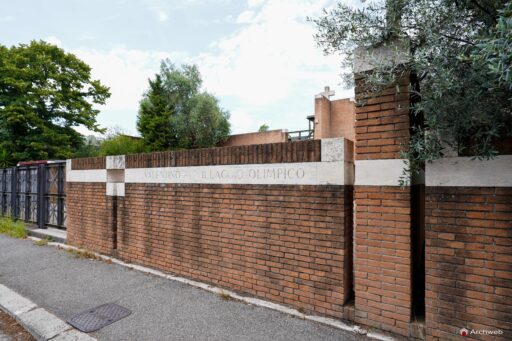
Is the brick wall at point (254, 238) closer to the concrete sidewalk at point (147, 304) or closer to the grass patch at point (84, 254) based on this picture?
the concrete sidewalk at point (147, 304)

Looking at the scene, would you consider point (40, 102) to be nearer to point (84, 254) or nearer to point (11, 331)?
point (84, 254)

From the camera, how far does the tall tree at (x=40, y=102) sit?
20781mm

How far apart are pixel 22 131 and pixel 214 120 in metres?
14.8

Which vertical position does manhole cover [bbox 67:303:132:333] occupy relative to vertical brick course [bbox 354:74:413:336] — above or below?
below

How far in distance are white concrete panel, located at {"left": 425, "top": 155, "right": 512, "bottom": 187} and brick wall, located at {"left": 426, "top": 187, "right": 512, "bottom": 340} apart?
62mm

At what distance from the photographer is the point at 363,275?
3.61 meters

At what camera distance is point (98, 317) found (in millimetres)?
4102

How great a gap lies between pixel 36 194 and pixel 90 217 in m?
5.08

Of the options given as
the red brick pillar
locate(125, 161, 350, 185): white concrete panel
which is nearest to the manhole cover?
locate(125, 161, 350, 185): white concrete panel

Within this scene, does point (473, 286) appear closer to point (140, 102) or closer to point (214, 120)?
point (214, 120)

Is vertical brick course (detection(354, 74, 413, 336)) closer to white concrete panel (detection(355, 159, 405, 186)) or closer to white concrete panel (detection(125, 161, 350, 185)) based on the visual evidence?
white concrete panel (detection(355, 159, 405, 186))

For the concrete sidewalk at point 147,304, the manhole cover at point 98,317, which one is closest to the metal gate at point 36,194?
the concrete sidewalk at point 147,304

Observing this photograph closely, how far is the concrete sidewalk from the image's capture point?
3.58 m

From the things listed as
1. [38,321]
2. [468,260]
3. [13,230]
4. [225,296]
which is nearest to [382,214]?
[468,260]
